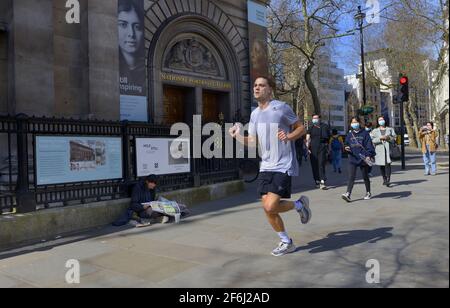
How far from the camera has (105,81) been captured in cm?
1127

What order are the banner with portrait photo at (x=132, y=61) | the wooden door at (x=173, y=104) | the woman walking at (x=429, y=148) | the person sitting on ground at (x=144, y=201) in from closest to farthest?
the person sitting on ground at (x=144, y=201) < the banner with portrait photo at (x=132, y=61) < the woman walking at (x=429, y=148) < the wooden door at (x=173, y=104)

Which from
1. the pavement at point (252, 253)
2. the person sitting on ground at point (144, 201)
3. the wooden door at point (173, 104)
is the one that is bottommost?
the pavement at point (252, 253)

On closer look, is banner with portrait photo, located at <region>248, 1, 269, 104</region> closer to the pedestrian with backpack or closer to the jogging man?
the pedestrian with backpack

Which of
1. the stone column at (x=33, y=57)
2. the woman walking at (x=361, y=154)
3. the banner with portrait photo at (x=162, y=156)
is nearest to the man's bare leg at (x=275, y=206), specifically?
the banner with portrait photo at (x=162, y=156)

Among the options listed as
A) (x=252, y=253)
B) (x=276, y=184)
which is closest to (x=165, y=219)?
(x=252, y=253)

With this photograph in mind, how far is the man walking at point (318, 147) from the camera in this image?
11188 mm

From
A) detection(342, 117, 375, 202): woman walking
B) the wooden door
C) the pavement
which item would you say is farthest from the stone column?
detection(342, 117, 375, 202): woman walking

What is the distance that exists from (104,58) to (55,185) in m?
5.34

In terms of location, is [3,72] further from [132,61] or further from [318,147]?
[318,147]

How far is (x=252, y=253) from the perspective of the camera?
17.0 feet

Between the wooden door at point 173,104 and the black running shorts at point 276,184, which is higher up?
the wooden door at point 173,104

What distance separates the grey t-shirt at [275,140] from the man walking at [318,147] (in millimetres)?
6317

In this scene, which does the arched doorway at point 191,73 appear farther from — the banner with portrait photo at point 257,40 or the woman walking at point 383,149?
the woman walking at point 383,149
